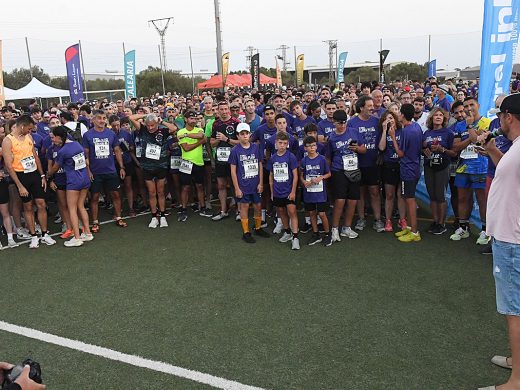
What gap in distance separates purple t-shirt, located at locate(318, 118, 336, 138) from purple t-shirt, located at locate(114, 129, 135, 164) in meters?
3.55

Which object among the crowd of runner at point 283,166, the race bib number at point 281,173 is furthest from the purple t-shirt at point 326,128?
the race bib number at point 281,173

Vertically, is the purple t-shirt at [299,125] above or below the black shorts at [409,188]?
above

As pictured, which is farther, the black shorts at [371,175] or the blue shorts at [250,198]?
the blue shorts at [250,198]

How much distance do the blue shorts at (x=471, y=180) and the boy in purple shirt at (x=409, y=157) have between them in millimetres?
562

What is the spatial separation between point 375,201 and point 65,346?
187 inches

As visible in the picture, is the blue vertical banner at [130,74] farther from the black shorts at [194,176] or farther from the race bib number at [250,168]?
the race bib number at [250,168]

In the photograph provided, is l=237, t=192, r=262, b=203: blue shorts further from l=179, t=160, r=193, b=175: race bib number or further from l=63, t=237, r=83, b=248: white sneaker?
l=63, t=237, r=83, b=248: white sneaker

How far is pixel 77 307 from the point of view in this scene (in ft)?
15.3

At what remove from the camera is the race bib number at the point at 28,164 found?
6.53 m

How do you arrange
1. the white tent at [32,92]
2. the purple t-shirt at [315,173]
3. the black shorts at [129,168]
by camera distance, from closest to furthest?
the purple t-shirt at [315,173], the black shorts at [129,168], the white tent at [32,92]

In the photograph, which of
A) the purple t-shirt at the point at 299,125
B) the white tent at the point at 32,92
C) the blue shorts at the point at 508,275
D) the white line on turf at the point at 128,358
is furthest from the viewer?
the white tent at the point at 32,92

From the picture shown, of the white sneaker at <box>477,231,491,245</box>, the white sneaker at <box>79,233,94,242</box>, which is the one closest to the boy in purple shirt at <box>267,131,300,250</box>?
the white sneaker at <box>477,231,491,245</box>

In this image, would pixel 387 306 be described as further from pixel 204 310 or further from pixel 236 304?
pixel 204 310

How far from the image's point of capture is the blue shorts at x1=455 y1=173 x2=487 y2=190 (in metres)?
5.89
